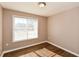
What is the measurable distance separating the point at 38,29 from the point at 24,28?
2.94 ft

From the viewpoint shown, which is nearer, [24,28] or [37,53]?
[37,53]

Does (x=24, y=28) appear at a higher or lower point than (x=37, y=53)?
higher

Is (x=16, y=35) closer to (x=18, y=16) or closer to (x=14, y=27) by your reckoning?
(x=14, y=27)

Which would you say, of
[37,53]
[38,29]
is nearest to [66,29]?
[38,29]

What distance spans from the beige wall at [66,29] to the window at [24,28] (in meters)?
1.03

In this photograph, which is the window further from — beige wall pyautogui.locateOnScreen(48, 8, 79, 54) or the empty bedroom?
beige wall pyautogui.locateOnScreen(48, 8, 79, 54)

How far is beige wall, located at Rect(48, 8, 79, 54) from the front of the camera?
2.63 meters

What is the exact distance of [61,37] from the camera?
3.33 meters

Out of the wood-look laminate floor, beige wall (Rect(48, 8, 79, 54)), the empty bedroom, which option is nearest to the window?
the empty bedroom

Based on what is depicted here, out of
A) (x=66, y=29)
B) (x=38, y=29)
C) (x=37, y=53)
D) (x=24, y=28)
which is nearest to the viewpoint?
(x=37, y=53)

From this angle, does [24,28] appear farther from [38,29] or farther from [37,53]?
[37,53]

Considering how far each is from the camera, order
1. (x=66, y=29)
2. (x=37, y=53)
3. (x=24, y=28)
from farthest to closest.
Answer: (x=24, y=28) → (x=66, y=29) → (x=37, y=53)

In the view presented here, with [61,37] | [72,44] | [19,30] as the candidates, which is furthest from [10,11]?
[72,44]

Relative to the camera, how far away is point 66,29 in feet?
10.0
